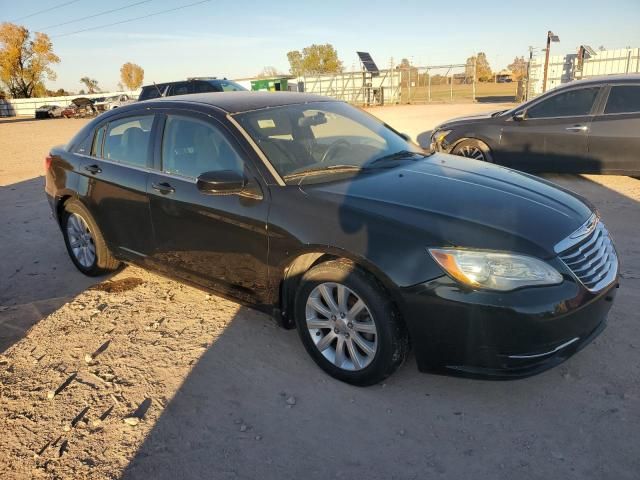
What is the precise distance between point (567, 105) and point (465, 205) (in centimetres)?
597

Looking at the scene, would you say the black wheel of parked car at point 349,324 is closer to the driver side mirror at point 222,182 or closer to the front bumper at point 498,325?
the front bumper at point 498,325

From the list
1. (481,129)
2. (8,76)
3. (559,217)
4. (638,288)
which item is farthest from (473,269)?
(8,76)

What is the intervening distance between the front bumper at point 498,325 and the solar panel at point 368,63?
30.5 metres

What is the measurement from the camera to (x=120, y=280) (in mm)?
4949

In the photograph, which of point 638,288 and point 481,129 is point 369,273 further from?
point 481,129

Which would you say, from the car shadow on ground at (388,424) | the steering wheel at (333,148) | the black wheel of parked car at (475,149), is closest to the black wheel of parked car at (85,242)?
the car shadow on ground at (388,424)

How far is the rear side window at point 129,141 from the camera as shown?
411 cm

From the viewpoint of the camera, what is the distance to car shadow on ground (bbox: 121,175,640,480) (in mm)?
2449

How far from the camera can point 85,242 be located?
4.91 metres

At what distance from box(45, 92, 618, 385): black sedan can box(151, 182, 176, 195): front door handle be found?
0.04ft

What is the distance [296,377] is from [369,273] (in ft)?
2.87

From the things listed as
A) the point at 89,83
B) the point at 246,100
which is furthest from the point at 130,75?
the point at 246,100

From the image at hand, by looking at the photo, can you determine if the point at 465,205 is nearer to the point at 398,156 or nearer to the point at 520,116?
the point at 398,156

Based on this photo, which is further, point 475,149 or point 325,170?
point 475,149
